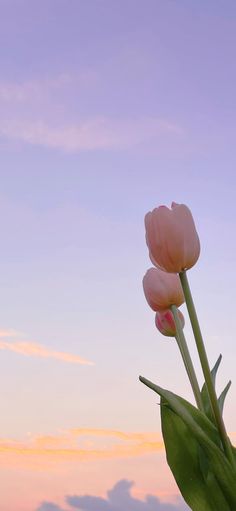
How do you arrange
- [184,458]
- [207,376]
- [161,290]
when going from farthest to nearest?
[161,290] < [184,458] < [207,376]

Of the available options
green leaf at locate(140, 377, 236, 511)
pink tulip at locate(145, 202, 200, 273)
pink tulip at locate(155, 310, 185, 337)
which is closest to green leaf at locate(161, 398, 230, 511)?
green leaf at locate(140, 377, 236, 511)

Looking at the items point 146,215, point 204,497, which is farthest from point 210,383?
point 146,215

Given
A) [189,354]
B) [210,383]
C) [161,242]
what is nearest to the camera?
[210,383]

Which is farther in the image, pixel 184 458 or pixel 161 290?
pixel 161 290

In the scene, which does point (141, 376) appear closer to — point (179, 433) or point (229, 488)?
point (179, 433)

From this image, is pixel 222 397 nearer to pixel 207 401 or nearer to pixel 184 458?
pixel 207 401

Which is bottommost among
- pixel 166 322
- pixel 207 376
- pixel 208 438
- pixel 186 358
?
pixel 208 438

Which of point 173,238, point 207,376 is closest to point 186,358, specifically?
point 207,376
